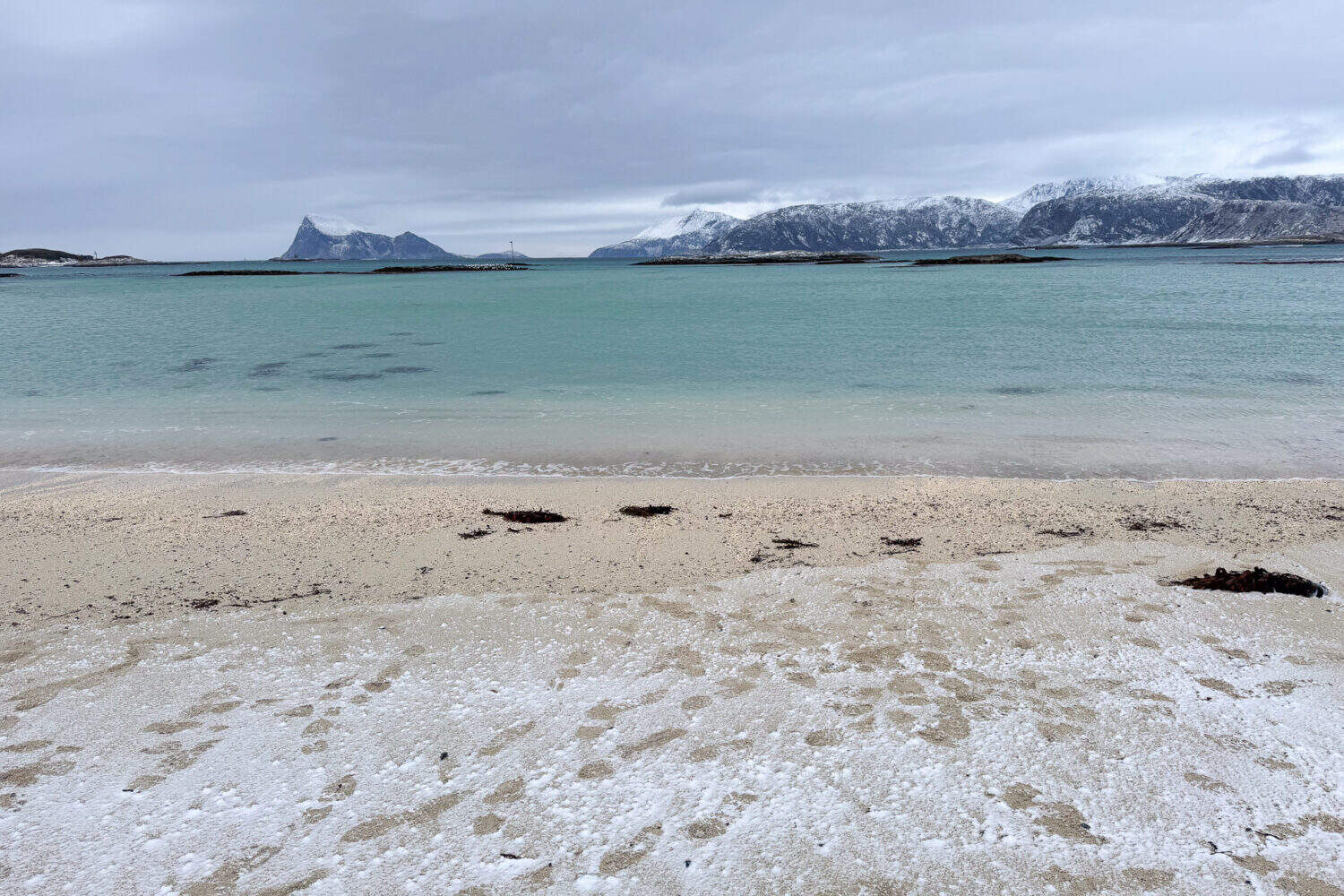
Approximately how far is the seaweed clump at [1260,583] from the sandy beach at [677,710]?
0.24 metres

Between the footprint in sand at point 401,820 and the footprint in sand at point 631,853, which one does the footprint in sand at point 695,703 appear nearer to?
the footprint in sand at point 631,853

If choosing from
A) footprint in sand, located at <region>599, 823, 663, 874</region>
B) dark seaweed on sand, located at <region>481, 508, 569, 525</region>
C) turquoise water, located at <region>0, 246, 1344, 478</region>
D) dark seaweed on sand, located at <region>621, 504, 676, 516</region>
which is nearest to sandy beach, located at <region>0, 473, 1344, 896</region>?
footprint in sand, located at <region>599, 823, 663, 874</region>

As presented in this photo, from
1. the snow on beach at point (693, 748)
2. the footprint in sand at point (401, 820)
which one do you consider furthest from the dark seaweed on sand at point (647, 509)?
the footprint in sand at point (401, 820)

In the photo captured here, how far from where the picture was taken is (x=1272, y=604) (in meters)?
6.64

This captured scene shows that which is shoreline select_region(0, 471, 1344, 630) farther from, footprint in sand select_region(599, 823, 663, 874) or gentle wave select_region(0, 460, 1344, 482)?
footprint in sand select_region(599, 823, 663, 874)

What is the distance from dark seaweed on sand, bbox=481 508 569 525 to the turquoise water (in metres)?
2.68

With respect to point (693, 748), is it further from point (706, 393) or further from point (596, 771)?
point (706, 393)

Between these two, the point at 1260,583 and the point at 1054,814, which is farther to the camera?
the point at 1260,583

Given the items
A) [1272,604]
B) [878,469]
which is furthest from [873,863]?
[878,469]

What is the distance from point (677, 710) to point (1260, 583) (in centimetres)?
614

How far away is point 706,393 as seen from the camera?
799 inches

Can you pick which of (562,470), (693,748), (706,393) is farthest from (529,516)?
(706,393)

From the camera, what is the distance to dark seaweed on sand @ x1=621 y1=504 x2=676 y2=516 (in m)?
10.1

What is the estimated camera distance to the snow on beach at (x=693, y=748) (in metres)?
3.81
